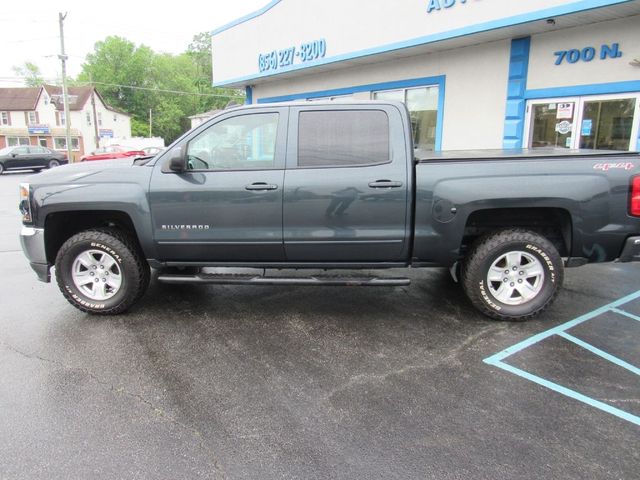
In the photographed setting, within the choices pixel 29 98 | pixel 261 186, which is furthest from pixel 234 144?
pixel 29 98

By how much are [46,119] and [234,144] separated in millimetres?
57557

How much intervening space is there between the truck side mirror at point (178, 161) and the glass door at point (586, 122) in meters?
7.11

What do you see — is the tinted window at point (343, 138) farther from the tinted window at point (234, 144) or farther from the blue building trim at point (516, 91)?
the blue building trim at point (516, 91)

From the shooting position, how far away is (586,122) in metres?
8.29

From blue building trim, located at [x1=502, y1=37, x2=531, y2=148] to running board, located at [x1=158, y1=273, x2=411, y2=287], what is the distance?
5965 millimetres

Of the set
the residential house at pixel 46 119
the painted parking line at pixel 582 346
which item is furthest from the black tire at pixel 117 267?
the residential house at pixel 46 119

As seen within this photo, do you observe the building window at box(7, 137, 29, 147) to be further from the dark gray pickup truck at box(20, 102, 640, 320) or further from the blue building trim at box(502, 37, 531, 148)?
the dark gray pickup truck at box(20, 102, 640, 320)

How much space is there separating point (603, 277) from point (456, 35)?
5.36 metres

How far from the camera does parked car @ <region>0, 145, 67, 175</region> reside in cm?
2770

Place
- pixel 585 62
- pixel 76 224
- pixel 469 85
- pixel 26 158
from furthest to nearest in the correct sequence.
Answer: pixel 26 158 → pixel 469 85 → pixel 585 62 → pixel 76 224

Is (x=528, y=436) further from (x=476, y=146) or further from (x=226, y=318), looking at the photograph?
(x=476, y=146)

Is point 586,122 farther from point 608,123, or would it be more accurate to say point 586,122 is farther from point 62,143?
point 62,143

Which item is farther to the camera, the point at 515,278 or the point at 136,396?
the point at 515,278

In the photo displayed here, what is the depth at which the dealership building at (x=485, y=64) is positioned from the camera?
772 cm
